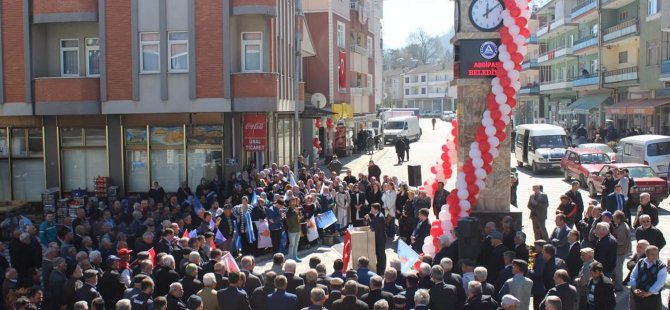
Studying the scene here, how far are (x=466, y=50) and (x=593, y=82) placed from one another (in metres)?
44.5

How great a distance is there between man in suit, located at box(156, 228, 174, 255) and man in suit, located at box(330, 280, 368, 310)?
15.1 feet

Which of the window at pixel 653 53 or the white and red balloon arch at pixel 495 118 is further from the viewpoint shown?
the window at pixel 653 53

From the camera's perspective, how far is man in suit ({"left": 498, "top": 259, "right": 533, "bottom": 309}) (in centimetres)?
1081

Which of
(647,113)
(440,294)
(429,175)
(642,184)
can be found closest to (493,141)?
(440,294)

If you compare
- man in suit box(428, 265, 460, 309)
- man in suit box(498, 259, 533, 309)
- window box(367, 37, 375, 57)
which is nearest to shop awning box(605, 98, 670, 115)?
window box(367, 37, 375, 57)

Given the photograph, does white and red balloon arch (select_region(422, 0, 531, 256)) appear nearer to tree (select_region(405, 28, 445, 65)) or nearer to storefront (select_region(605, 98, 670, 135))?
storefront (select_region(605, 98, 670, 135))

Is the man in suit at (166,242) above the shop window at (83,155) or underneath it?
underneath

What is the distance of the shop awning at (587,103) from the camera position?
58531 mm

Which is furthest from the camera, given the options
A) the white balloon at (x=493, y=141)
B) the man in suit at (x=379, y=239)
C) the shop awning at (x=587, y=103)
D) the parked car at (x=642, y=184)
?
the shop awning at (x=587, y=103)

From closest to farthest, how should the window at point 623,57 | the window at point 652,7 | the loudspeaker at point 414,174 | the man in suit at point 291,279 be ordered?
1. the man in suit at point 291,279
2. the loudspeaker at point 414,174
3. the window at point 652,7
4. the window at point 623,57

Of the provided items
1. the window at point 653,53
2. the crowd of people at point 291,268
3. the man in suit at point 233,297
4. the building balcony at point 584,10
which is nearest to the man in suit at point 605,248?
the crowd of people at point 291,268

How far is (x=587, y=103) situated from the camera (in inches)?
2387

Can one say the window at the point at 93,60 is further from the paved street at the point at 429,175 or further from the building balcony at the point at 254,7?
the paved street at the point at 429,175

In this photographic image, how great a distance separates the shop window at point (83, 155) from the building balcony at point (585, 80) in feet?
139
